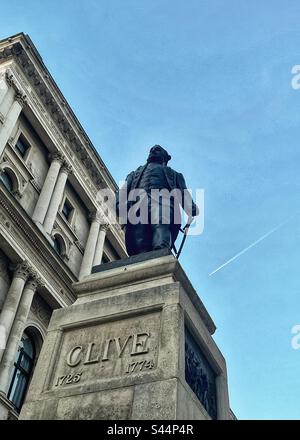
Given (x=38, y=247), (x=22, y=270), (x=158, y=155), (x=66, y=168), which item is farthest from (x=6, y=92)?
(x=158, y=155)

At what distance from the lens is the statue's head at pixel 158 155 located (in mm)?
8227

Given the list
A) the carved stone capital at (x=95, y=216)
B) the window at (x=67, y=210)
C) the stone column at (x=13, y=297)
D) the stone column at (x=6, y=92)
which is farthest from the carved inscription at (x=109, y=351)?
the carved stone capital at (x=95, y=216)

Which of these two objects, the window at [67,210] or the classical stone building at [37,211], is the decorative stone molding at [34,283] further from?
the window at [67,210]

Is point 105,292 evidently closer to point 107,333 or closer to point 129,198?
point 107,333

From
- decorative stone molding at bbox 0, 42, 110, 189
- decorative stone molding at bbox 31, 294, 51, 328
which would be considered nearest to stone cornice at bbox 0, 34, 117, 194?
decorative stone molding at bbox 0, 42, 110, 189

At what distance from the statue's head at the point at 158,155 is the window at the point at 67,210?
18.8 m

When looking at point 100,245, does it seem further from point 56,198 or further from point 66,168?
point 66,168

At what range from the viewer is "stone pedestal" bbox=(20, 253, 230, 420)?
4.36 m

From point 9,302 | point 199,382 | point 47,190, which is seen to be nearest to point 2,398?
point 9,302

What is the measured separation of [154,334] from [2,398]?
13.0m

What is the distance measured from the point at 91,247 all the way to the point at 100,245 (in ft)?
3.60

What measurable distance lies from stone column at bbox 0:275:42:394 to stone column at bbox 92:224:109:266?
6625 mm

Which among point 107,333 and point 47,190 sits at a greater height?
point 47,190

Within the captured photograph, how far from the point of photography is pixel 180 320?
4934mm
